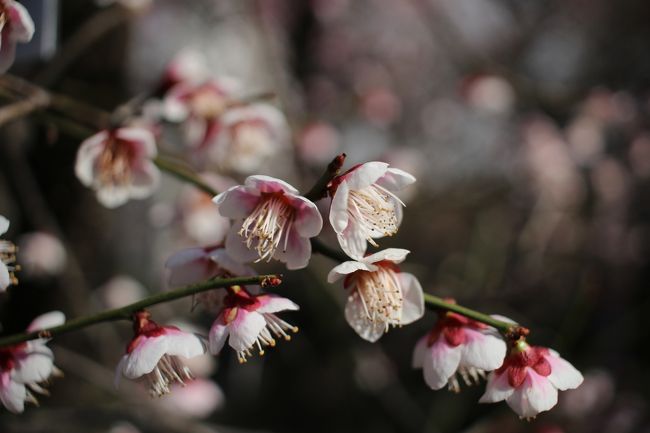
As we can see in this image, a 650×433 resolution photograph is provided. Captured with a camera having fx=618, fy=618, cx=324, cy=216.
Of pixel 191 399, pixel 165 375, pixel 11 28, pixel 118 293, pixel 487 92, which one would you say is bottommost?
pixel 191 399

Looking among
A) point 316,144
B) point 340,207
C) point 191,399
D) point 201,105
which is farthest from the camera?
point 316,144

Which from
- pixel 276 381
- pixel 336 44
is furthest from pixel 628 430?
pixel 336 44

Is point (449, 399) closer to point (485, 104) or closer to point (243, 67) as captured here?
point (485, 104)

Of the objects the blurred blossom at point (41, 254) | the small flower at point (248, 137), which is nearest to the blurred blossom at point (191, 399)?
the blurred blossom at point (41, 254)

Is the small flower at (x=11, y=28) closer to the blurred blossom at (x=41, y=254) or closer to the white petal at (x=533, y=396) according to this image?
the white petal at (x=533, y=396)

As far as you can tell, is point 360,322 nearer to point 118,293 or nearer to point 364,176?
point 364,176

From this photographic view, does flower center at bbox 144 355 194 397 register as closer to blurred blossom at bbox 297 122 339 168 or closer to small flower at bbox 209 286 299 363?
small flower at bbox 209 286 299 363

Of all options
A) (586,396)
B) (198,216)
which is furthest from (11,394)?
(586,396)
